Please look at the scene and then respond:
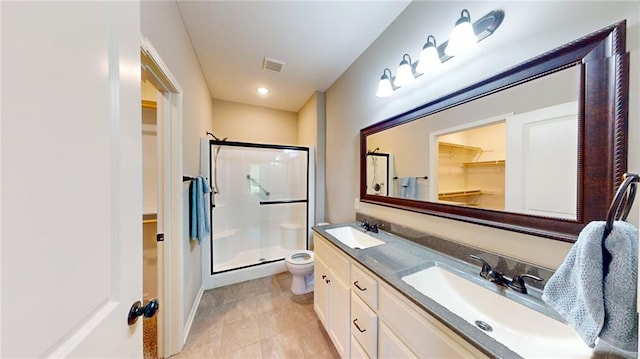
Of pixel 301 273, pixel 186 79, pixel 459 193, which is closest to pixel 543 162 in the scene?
pixel 459 193

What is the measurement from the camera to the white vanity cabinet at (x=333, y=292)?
4.24 ft

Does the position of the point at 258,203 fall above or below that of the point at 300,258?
above

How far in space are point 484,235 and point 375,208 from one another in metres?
0.87

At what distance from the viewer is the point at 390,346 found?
0.93 metres

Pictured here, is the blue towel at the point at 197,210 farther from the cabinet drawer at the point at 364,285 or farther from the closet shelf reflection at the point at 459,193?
the closet shelf reflection at the point at 459,193

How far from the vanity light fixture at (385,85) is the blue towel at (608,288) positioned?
135 cm

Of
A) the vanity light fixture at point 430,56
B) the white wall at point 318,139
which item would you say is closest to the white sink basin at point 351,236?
the white wall at point 318,139

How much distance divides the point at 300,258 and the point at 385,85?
6.49ft

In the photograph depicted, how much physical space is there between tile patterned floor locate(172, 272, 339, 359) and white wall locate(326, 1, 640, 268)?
1.05 metres

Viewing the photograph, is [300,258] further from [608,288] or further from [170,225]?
[608,288]

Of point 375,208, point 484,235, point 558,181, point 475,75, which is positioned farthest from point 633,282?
point 375,208

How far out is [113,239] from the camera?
0.53m

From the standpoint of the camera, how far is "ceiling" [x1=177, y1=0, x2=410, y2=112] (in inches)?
58.7

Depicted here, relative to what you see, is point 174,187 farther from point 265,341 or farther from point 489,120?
point 489,120
